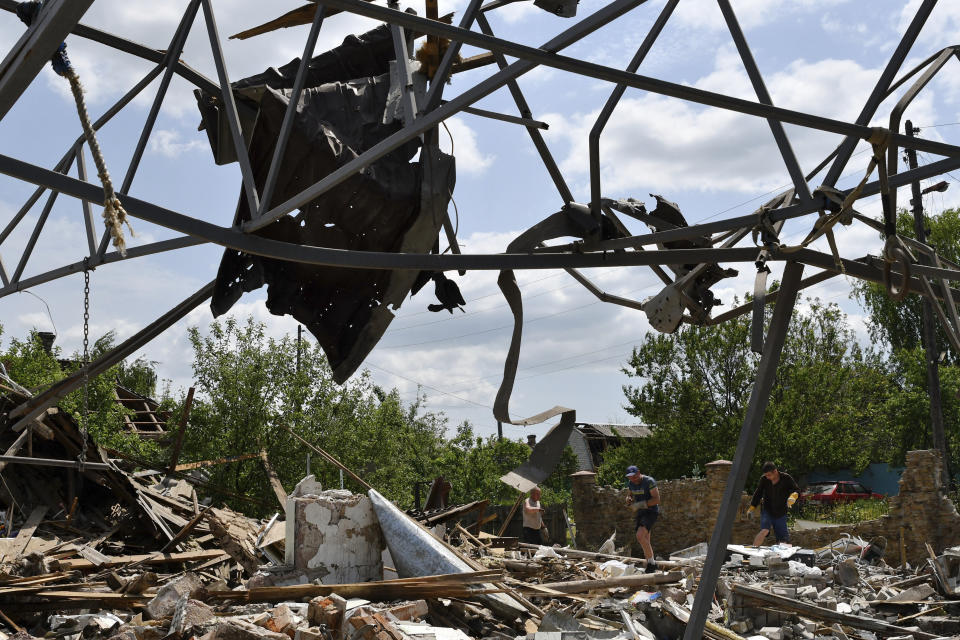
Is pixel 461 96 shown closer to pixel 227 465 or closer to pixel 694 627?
pixel 694 627

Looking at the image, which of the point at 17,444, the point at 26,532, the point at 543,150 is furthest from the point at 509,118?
the point at 17,444

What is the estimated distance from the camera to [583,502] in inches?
784

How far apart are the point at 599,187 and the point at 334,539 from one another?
5833 millimetres

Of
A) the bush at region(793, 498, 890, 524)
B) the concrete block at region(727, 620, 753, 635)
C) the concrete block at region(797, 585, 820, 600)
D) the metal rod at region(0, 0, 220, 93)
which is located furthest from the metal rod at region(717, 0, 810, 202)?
the bush at region(793, 498, 890, 524)

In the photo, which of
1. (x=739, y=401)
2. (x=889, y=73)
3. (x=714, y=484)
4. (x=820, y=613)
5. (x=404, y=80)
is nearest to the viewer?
(x=889, y=73)

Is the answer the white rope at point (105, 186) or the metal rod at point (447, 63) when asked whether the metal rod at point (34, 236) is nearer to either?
the white rope at point (105, 186)

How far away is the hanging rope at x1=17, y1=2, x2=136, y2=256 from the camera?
314cm

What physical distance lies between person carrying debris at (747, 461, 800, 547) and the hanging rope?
1033cm

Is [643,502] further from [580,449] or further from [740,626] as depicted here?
[580,449]

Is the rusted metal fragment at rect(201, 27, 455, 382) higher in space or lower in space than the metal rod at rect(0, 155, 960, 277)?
higher

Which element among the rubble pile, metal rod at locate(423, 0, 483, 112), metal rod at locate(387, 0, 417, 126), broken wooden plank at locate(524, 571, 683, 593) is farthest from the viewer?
broken wooden plank at locate(524, 571, 683, 593)

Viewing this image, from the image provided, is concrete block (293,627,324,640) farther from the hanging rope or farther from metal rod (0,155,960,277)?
the hanging rope

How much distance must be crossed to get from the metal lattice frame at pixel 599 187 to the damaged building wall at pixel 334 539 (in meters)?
4.36

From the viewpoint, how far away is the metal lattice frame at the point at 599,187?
9.88 ft
